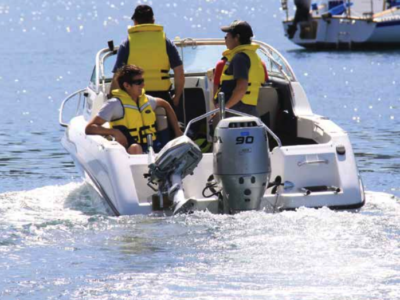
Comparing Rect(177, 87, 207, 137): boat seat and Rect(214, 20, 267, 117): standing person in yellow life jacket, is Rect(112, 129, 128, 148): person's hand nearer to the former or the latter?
Rect(214, 20, 267, 117): standing person in yellow life jacket

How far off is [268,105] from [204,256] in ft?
10.4

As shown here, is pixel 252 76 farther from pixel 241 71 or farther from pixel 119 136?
pixel 119 136

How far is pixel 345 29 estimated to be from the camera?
38312 mm

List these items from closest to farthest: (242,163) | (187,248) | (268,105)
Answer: (187,248) < (242,163) < (268,105)

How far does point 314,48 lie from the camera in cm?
3950

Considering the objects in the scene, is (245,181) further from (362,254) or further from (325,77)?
(325,77)

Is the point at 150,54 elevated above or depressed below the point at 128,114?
above

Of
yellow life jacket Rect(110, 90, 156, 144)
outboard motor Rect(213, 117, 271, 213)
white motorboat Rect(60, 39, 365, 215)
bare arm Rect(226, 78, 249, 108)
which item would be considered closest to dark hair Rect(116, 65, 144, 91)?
yellow life jacket Rect(110, 90, 156, 144)

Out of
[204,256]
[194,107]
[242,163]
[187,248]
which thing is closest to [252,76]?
[194,107]

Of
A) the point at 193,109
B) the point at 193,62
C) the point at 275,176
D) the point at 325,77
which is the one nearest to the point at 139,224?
the point at 275,176

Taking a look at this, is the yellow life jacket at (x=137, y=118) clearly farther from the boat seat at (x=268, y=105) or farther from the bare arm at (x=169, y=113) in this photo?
the boat seat at (x=268, y=105)

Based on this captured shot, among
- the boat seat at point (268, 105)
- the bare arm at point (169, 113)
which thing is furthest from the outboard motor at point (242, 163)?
the boat seat at point (268, 105)

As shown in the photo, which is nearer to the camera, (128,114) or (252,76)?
(128,114)

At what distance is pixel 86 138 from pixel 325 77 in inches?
747
